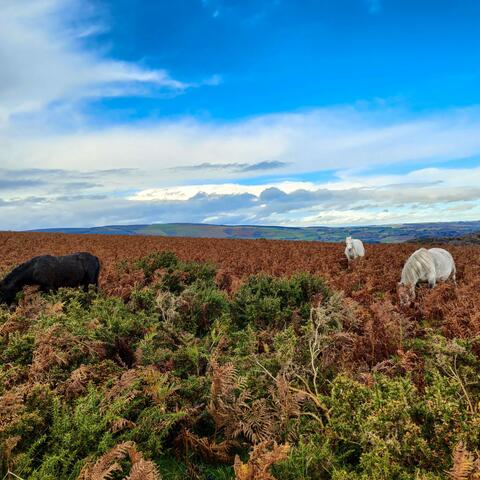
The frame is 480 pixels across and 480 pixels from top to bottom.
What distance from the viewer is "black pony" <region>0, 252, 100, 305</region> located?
9406 millimetres

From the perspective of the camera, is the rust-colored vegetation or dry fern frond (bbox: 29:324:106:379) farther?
dry fern frond (bbox: 29:324:106:379)

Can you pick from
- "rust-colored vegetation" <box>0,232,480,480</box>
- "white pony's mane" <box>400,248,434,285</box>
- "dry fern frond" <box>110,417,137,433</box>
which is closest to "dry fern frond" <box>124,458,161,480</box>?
"rust-colored vegetation" <box>0,232,480,480</box>

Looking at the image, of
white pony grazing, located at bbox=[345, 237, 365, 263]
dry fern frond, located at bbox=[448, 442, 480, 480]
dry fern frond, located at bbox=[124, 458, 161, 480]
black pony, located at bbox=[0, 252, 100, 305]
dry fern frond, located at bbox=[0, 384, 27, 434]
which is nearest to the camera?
dry fern frond, located at bbox=[448, 442, 480, 480]

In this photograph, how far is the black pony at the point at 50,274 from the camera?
9406mm

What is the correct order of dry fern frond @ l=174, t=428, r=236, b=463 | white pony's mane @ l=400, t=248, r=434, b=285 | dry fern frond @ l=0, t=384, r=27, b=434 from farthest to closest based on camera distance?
white pony's mane @ l=400, t=248, r=434, b=285, dry fern frond @ l=174, t=428, r=236, b=463, dry fern frond @ l=0, t=384, r=27, b=434

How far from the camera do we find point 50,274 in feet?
32.8

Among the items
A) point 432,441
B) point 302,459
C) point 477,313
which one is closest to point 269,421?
point 302,459

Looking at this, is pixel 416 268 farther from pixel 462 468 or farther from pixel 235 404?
pixel 462 468

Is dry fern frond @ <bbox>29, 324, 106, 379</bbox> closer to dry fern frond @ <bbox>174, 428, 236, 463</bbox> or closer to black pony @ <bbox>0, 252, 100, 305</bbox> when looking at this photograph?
dry fern frond @ <bbox>174, 428, 236, 463</bbox>

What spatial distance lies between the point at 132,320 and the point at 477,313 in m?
5.67

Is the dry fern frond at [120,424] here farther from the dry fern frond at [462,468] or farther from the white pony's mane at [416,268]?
the white pony's mane at [416,268]

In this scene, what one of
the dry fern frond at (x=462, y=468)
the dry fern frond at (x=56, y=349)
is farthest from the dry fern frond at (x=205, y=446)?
the dry fern frond at (x=462, y=468)

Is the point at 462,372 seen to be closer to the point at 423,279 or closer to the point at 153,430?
the point at 153,430

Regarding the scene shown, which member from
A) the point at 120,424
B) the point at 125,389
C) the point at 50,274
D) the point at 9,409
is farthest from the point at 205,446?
the point at 50,274
